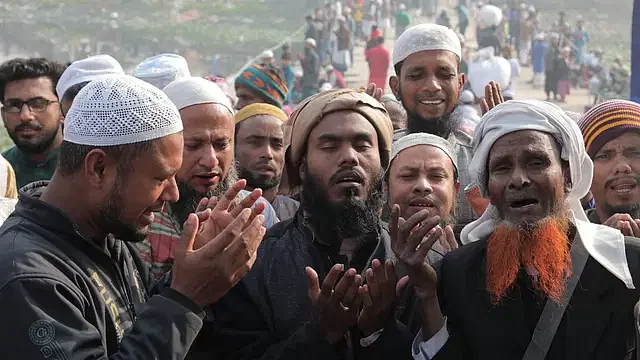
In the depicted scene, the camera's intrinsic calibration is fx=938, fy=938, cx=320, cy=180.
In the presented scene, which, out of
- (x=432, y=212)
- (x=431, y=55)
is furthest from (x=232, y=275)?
(x=431, y=55)

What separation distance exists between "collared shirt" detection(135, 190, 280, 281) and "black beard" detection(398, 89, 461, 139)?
152 cm

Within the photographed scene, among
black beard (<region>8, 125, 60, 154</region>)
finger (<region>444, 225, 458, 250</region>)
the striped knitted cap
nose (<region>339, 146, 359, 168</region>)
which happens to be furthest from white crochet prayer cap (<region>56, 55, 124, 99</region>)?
the striped knitted cap

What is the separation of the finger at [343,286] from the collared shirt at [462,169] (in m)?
1.62

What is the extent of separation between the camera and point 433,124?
207 inches

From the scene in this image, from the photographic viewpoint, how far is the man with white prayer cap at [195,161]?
4141 millimetres

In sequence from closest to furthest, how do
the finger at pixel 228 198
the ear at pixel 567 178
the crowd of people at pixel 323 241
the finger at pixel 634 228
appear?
the crowd of people at pixel 323 241
the finger at pixel 228 198
the ear at pixel 567 178
the finger at pixel 634 228

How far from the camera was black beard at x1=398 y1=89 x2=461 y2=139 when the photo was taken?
5.24m

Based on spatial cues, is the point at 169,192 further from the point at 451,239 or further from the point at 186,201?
the point at 451,239

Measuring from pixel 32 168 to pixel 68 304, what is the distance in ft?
11.6

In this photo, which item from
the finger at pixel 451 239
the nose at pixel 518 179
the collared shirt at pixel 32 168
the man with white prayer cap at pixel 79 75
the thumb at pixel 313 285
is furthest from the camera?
the collared shirt at pixel 32 168

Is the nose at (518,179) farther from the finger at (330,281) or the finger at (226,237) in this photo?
the finger at (226,237)

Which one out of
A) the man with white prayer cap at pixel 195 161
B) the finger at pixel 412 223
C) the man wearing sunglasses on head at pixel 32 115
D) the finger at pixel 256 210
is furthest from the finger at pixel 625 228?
the man wearing sunglasses on head at pixel 32 115

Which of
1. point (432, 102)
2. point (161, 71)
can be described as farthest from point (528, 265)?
point (161, 71)

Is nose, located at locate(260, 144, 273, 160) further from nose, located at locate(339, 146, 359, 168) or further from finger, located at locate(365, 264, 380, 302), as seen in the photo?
finger, located at locate(365, 264, 380, 302)
